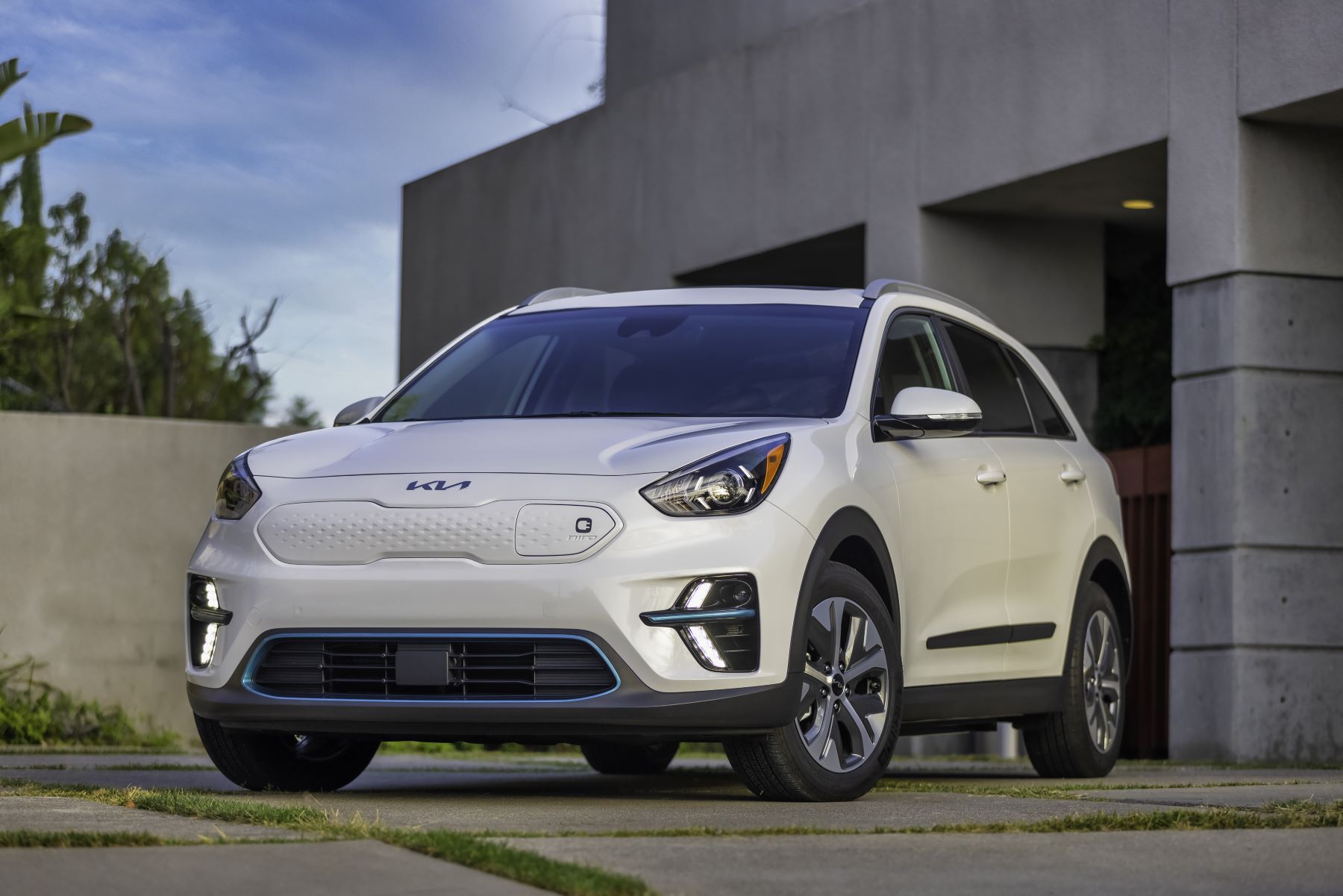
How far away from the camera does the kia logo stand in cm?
612

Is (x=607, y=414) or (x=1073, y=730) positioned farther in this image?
(x=1073, y=730)

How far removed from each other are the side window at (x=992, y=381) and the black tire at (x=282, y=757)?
268cm

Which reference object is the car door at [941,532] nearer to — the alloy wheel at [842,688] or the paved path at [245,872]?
the alloy wheel at [842,688]

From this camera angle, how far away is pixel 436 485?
6.15 metres

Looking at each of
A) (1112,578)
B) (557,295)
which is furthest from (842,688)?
(1112,578)

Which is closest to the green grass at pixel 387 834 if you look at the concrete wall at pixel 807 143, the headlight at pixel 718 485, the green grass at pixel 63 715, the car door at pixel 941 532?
the headlight at pixel 718 485

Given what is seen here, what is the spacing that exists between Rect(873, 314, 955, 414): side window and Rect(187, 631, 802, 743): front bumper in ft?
5.29

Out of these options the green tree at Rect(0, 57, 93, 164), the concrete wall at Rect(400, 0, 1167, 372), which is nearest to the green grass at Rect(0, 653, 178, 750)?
the green tree at Rect(0, 57, 93, 164)

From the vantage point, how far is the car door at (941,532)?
702 centimetres

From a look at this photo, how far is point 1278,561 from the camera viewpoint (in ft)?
39.0

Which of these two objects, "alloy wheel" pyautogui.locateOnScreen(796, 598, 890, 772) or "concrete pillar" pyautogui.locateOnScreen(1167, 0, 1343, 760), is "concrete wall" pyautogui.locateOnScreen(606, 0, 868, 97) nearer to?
"concrete pillar" pyautogui.locateOnScreen(1167, 0, 1343, 760)

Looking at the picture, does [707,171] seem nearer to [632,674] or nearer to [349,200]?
[349,200]

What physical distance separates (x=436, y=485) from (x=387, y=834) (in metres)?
1.58

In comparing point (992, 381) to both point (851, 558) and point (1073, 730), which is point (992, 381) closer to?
point (1073, 730)
